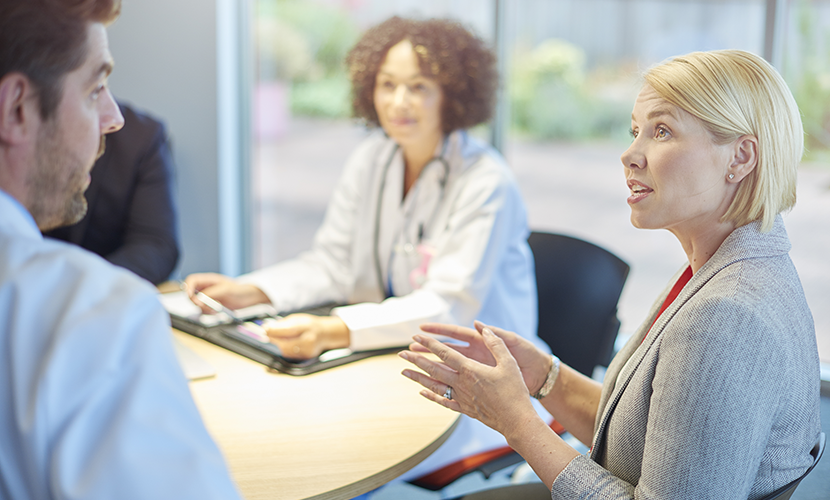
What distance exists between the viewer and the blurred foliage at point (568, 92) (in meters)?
3.34

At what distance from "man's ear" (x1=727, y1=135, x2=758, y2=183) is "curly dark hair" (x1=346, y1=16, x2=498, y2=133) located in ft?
3.73

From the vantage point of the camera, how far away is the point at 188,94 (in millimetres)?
3506

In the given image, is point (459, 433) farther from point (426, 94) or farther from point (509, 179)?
point (426, 94)

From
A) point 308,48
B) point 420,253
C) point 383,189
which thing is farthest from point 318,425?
point 308,48

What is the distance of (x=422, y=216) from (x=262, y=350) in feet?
2.25

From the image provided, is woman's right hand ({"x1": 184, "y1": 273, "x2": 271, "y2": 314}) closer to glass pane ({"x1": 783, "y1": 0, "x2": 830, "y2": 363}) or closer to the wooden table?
the wooden table

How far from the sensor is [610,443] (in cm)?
113

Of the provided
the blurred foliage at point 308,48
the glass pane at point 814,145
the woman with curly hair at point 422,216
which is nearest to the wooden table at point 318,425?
the woman with curly hair at point 422,216

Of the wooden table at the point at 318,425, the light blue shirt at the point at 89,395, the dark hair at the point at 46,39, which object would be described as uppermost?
the dark hair at the point at 46,39

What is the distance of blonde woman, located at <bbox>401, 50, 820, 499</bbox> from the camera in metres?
0.96

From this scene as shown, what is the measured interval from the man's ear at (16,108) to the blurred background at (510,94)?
2.33m

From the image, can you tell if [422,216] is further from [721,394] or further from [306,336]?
[721,394]

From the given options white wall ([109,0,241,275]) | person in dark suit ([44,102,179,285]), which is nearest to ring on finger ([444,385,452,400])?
person in dark suit ([44,102,179,285])

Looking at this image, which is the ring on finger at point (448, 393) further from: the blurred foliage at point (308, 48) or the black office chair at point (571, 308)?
the blurred foliage at point (308, 48)
